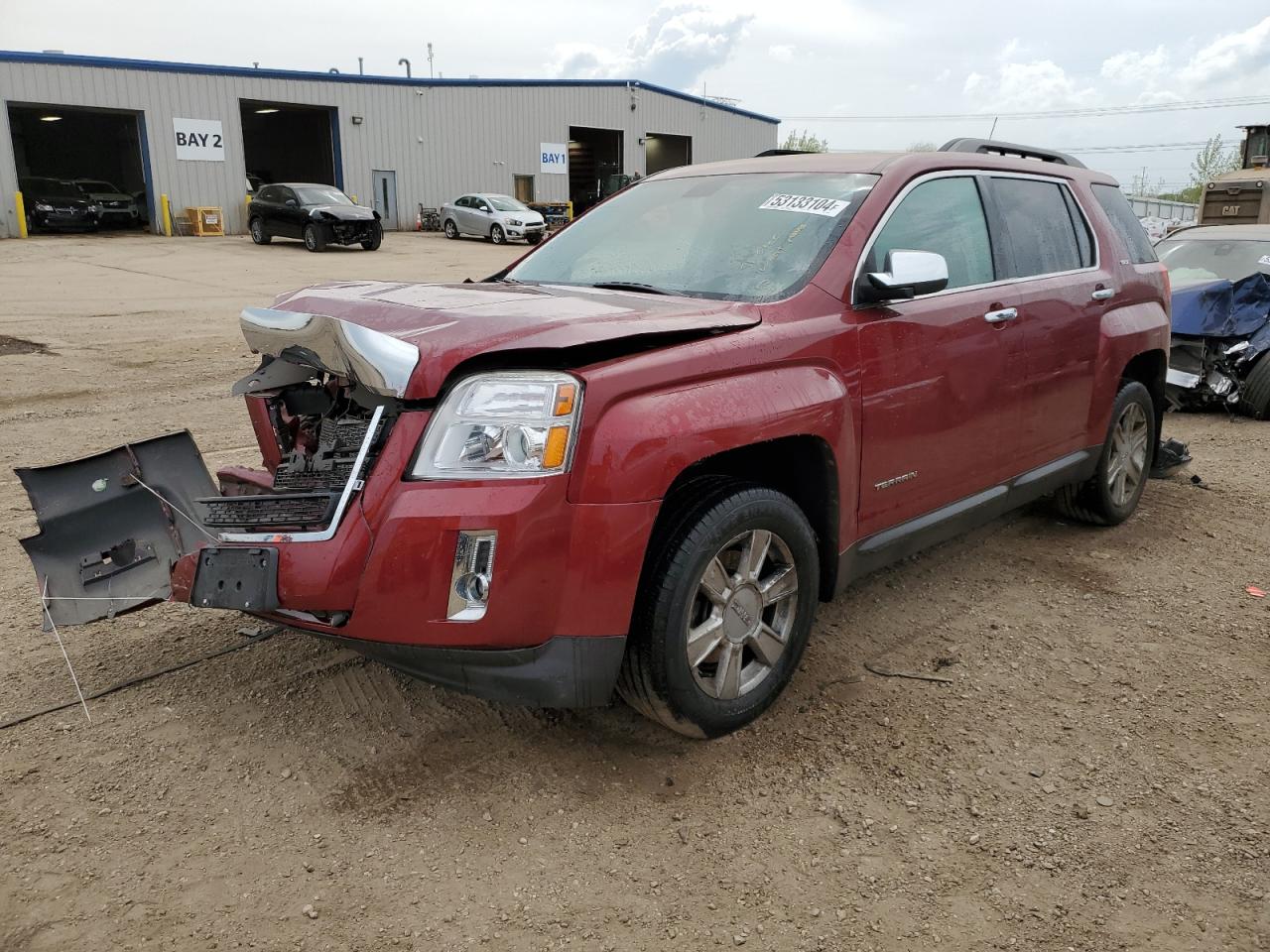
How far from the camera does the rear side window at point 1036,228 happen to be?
14.0ft

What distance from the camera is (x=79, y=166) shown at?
129 feet

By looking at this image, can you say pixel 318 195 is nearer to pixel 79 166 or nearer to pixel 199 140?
pixel 199 140

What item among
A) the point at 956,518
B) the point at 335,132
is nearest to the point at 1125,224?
the point at 956,518

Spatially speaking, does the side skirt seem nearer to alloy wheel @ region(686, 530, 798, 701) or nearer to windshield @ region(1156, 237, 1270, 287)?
alloy wheel @ region(686, 530, 798, 701)

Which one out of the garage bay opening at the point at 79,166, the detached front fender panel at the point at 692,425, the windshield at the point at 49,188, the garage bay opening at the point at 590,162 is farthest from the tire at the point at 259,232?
the detached front fender panel at the point at 692,425

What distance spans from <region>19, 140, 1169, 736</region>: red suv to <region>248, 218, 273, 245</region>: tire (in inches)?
975

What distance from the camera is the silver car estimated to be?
30.5 m

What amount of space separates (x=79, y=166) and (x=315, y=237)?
20809 mm

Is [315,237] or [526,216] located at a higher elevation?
[526,216]

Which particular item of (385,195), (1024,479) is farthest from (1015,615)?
(385,195)

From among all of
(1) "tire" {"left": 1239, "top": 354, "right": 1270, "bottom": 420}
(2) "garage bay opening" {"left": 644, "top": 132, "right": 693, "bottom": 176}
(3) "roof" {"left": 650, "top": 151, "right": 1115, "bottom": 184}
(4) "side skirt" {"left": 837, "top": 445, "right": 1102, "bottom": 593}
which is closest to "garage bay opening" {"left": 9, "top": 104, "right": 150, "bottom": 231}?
(2) "garage bay opening" {"left": 644, "top": 132, "right": 693, "bottom": 176}

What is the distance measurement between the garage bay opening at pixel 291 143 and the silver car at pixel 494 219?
5494mm

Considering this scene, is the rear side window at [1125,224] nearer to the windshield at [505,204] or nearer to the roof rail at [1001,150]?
the roof rail at [1001,150]

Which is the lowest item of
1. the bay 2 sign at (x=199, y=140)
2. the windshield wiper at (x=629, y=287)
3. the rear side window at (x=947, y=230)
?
the windshield wiper at (x=629, y=287)
